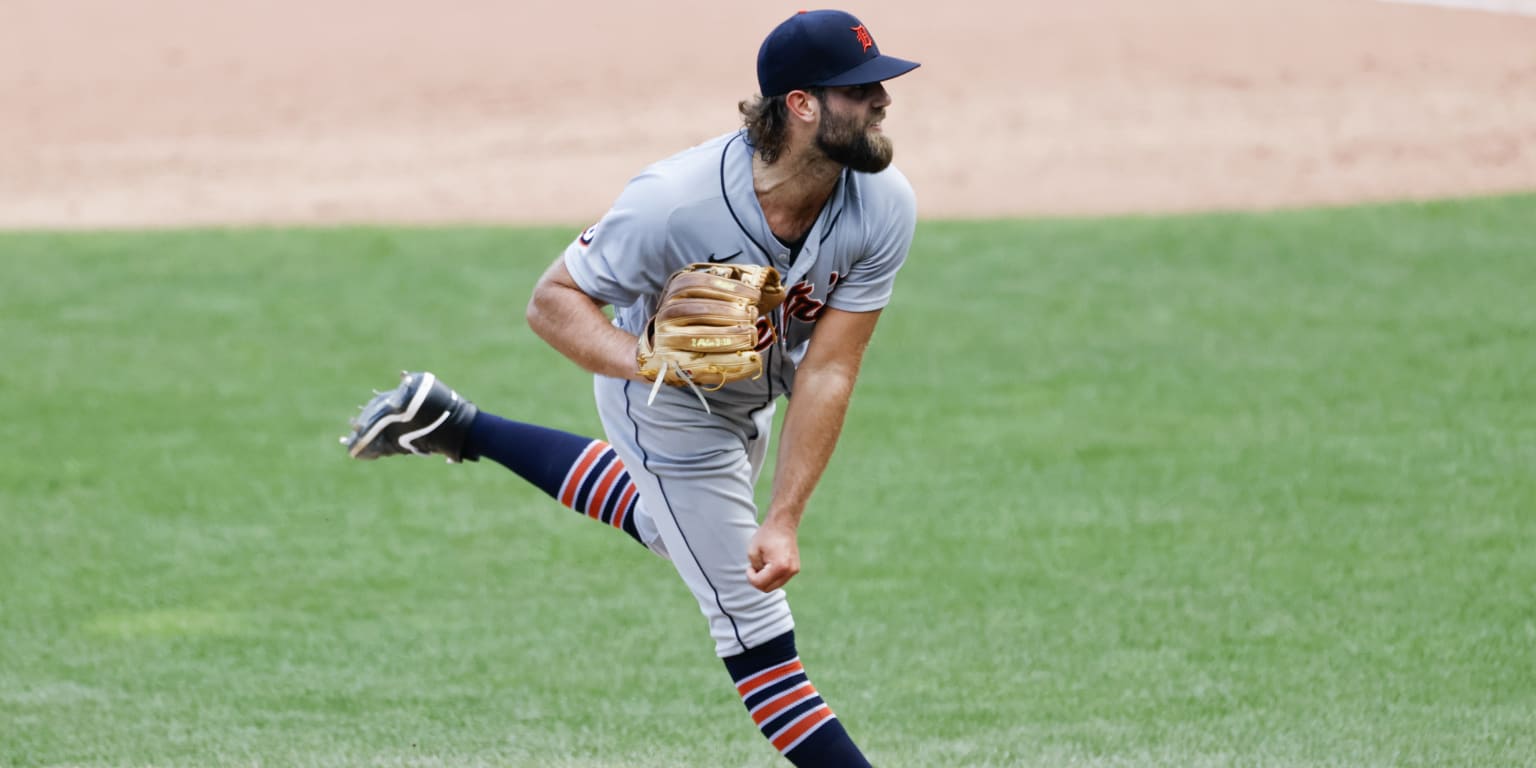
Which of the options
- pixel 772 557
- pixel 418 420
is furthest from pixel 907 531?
pixel 772 557

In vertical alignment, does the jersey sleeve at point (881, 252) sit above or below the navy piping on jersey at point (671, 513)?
above

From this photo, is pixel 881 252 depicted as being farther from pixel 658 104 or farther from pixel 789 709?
pixel 658 104

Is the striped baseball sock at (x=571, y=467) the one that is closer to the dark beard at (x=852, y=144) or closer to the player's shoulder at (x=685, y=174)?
the player's shoulder at (x=685, y=174)

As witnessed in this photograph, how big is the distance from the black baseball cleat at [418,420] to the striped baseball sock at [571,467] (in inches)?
3.3

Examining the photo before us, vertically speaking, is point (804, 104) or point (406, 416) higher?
point (804, 104)

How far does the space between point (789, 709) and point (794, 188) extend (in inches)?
41.8

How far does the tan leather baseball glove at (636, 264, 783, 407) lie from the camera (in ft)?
11.2

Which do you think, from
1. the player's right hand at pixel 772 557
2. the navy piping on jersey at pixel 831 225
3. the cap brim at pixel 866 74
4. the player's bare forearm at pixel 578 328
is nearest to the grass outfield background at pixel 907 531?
the player's right hand at pixel 772 557

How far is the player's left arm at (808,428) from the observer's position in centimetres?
356

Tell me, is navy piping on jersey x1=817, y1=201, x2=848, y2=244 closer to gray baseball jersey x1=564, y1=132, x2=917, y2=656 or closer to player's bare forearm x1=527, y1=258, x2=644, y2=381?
gray baseball jersey x1=564, y1=132, x2=917, y2=656

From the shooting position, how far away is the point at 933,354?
9281mm

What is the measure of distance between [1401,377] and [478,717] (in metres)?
5.23

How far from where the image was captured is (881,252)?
12.2 feet

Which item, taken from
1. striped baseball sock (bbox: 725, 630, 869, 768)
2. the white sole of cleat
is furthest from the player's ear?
the white sole of cleat
